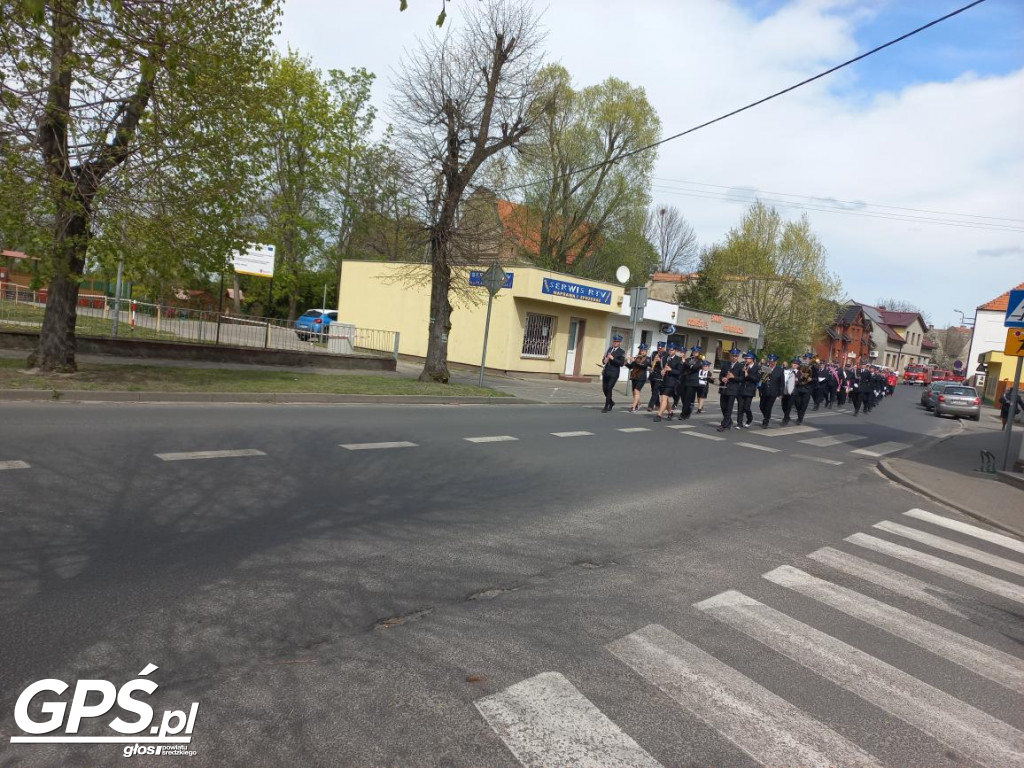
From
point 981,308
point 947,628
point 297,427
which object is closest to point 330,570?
point 947,628

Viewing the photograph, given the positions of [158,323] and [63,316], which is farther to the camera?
[158,323]

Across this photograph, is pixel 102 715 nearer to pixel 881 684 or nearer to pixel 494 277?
pixel 881 684

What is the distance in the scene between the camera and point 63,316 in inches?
481

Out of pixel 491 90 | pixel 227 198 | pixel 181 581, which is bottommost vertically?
pixel 181 581

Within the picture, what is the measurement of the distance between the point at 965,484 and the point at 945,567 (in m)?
5.87

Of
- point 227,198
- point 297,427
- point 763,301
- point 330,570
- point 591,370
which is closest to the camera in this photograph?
point 330,570

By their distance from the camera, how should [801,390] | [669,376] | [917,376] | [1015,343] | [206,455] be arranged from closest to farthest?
[206,455], [1015,343], [669,376], [801,390], [917,376]

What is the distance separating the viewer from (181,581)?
13.6 ft

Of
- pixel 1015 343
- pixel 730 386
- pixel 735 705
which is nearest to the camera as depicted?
pixel 735 705

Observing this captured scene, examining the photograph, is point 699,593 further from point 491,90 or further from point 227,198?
point 491,90

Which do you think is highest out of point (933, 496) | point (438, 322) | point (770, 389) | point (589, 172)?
point (589, 172)

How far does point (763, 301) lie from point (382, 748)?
48.9 meters

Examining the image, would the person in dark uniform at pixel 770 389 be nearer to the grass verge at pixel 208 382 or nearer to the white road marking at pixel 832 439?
the white road marking at pixel 832 439

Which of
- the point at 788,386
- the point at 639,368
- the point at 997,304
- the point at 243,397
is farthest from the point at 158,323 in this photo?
the point at 997,304
